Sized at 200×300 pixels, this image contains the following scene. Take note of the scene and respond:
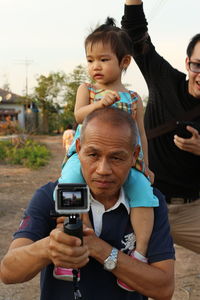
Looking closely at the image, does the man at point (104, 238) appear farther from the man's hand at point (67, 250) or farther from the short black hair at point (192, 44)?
the short black hair at point (192, 44)

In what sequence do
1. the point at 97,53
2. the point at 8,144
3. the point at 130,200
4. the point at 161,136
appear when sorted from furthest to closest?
A: 1. the point at 8,144
2. the point at 161,136
3. the point at 97,53
4. the point at 130,200

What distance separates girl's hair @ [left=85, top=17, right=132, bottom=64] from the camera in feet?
8.70

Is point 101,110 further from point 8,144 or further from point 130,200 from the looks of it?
point 8,144

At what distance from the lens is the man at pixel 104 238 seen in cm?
175

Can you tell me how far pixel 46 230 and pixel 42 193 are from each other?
0.19 meters

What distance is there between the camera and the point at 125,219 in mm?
1964

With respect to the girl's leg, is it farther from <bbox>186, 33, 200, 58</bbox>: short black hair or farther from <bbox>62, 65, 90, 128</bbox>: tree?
<bbox>62, 65, 90, 128</bbox>: tree

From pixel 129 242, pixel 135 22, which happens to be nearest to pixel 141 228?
pixel 129 242

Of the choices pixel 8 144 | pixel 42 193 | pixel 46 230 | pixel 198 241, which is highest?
pixel 42 193

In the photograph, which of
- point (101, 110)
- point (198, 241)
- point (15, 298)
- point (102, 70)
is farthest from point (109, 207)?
point (15, 298)

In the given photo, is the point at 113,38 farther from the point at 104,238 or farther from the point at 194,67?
the point at 104,238

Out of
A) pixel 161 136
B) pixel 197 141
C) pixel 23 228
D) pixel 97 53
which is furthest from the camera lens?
pixel 161 136

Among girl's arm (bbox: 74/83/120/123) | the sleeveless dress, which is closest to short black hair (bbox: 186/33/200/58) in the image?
girl's arm (bbox: 74/83/120/123)

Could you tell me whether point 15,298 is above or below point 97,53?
below
